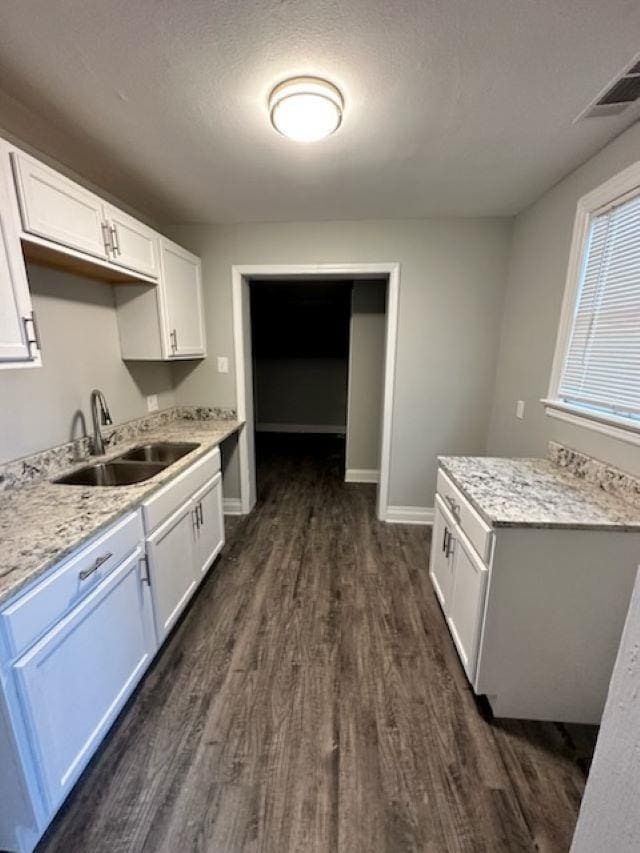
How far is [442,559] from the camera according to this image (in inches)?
79.1

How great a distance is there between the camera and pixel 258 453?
5262mm

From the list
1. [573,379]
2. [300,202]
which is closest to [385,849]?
[573,379]

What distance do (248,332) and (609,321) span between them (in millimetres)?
2490

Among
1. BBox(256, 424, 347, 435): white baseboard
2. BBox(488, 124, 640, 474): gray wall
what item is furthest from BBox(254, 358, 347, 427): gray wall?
BBox(488, 124, 640, 474): gray wall

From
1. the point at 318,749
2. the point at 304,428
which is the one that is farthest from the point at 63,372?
the point at 304,428

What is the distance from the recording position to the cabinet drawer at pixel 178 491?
5.15 feet

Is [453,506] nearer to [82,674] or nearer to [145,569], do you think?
[145,569]

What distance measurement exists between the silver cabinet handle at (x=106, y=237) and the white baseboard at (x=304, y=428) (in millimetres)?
4846

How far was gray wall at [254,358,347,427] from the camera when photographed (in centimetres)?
623

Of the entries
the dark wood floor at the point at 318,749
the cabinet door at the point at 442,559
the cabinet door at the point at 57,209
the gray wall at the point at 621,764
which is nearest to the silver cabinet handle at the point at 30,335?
the cabinet door at the point at 57,209

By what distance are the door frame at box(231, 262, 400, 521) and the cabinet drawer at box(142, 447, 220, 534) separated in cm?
81

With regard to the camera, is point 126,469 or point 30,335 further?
point 126,469

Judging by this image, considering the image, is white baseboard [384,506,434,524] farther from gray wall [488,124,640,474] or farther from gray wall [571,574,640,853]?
gray wall [571,574,640,853]

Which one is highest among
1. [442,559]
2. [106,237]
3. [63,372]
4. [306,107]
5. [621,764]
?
[306,107]
